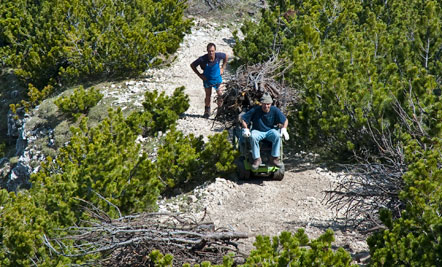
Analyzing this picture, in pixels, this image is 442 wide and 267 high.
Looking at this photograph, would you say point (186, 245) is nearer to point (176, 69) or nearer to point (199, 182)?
point (199, 182)

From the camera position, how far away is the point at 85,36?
52.4 ft

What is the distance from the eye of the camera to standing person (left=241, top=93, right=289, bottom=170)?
28.4 feet

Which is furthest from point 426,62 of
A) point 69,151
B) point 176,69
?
point 176,69

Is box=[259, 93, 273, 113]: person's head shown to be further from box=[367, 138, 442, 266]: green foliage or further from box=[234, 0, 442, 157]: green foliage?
box=[367, 138, 442, 266]: green foliage

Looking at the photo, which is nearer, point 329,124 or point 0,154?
point 329,124

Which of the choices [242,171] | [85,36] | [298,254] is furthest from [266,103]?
[85,36]

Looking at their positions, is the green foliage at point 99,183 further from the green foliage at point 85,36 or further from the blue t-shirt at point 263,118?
the green foliage at point 85,36

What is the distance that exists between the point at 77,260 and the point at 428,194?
4.03 metres

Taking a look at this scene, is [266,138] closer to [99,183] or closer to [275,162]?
[275,162]

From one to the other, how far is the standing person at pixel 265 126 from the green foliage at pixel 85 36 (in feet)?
22.1

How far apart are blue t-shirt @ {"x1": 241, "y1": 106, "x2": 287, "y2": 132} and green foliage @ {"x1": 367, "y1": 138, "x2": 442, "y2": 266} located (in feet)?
11.0

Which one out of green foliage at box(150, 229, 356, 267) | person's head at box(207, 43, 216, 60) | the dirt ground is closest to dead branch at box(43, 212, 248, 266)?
the dirt ground

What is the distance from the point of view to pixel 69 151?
32.4 ft

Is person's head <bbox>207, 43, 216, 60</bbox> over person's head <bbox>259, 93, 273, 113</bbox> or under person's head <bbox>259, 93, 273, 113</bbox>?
over
